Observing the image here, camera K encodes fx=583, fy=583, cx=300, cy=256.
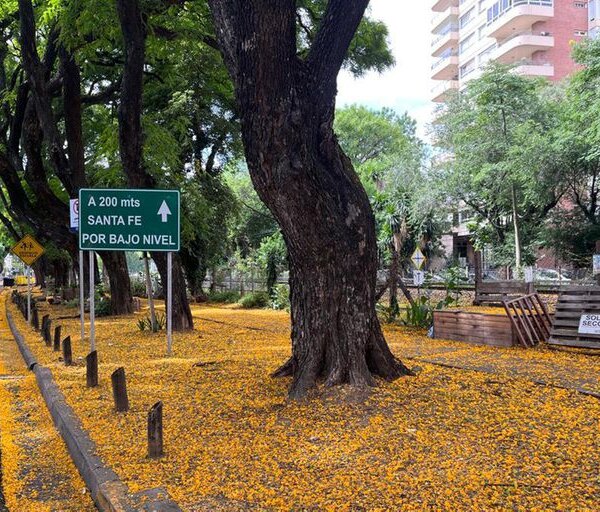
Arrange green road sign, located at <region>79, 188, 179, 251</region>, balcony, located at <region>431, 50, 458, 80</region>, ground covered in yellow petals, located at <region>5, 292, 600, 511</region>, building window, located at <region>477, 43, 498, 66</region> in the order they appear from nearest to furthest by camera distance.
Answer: ground covered in yellow petals, located at <region>5, 292, 600, 511</region> → green road sign, located at <region>79, 188, 179, 251</region> → building window, located at <region>477, 43, 498, 66</region> → balcony, located at <region>431, 50, 458, 80</region>

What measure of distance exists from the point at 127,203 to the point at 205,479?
6.68 metres

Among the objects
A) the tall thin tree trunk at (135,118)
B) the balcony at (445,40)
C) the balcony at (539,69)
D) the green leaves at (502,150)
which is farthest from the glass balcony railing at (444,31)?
the tall thin tree trunk at (135,118)

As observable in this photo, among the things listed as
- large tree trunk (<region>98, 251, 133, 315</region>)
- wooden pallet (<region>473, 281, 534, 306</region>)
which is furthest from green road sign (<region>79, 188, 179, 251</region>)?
large tree trunk (<region>98, 251, 133, 315</region>)

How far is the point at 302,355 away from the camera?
6488 mm

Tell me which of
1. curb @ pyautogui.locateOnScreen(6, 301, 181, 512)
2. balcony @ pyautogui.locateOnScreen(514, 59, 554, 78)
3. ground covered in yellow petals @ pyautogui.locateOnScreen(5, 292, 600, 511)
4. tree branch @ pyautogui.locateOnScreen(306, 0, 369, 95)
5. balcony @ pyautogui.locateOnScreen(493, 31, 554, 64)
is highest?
balcony @ pyautogui.locateOnScreen(493, 31, 554, 64)

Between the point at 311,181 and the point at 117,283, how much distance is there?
52.0ft

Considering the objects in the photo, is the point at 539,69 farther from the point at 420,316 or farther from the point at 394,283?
the point at 420,316

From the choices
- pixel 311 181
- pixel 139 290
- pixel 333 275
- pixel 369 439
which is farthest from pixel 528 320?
pixel 139 290

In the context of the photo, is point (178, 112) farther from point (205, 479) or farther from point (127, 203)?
point (205, 479)

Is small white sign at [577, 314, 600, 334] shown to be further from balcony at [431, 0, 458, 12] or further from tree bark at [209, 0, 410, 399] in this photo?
balcony at [431, 0, 458, 12]

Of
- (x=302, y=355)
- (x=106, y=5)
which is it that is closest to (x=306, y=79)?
(x=302, y=355)

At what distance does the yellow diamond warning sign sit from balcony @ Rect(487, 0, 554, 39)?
4126 cm

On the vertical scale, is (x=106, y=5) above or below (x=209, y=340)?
above

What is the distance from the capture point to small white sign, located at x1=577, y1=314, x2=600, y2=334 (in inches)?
368
